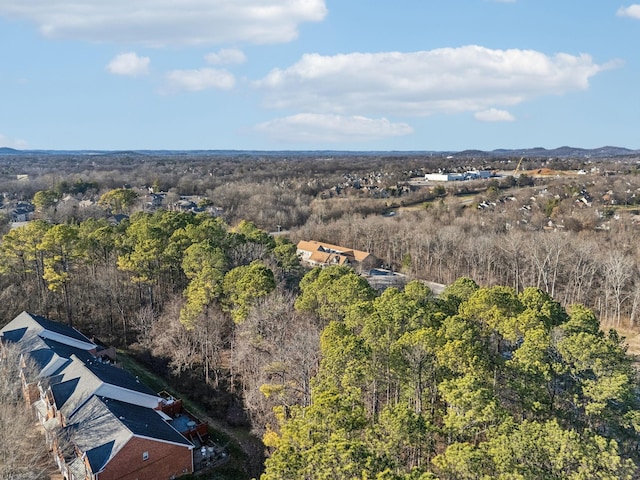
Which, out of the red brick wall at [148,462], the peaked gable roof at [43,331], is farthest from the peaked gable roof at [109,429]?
Result: the peaked gable roof at [43,331]

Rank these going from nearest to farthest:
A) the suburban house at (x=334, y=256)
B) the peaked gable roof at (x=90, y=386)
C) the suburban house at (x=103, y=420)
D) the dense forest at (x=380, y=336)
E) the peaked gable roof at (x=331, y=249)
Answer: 1. the dense forest at (x=380, y=336)
2. the suburban house at (x=103, y=420)
3. the peaked gable roof at (x=90, y=386)
4. the suburban house at (x=334, y=256)
5. the peaked gable roof at (x=331, y=249)

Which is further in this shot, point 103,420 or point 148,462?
point 103,420

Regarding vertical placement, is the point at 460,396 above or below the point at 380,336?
below

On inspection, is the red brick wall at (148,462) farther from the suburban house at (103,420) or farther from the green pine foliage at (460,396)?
the green pine foliage at (460,396)

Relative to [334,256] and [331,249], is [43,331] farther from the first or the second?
[331,249]

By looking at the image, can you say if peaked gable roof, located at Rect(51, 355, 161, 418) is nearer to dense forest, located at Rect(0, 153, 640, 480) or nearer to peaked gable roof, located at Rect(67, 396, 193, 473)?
peaked gable roof, located at Rect(67, 396, 193, 473)

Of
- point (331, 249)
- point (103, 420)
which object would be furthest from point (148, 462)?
point (331, 249)
